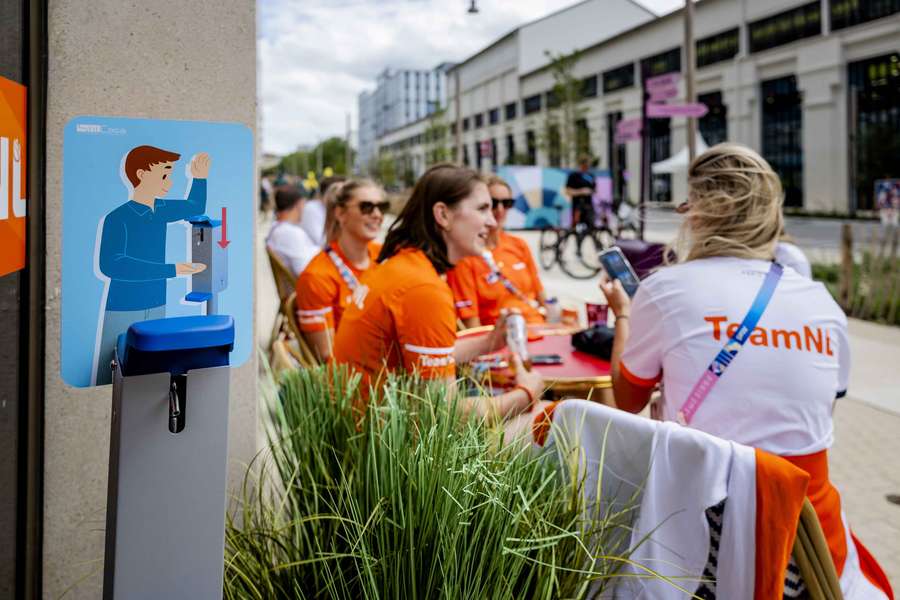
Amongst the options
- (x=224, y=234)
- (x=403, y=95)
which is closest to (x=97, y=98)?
(x=224, y=234)

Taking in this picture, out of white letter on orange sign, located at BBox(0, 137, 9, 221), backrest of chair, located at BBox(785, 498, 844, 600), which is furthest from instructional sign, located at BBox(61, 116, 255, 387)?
backrest of chair, located at BBox(785, 498, 844, 600)

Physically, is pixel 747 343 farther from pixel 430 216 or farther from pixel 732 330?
pixel 430 216

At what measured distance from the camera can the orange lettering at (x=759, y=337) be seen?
2064 millimetres

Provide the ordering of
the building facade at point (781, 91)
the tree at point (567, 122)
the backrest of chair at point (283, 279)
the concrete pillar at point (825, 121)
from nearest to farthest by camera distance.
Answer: the backrest of chair at point (283, 279) → the building facade at point (781, 91) → the concrete pillar at point (825, 121) → the tree at point (567, 122)

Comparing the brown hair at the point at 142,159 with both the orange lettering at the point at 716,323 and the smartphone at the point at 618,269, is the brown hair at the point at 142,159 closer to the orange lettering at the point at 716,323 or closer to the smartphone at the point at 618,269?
the orange lettering at the point at 716,323

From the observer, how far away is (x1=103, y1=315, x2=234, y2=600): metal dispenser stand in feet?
3.35

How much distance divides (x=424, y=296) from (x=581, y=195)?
12948 mm

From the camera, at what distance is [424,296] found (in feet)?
8.47

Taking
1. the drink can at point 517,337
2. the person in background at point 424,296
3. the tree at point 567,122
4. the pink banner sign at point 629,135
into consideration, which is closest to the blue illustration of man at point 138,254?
the person in background at point 424,296

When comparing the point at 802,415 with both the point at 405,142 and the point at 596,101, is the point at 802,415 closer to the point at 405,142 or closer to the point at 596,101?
the point at 596,101

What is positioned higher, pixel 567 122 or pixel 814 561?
pixel 567 122

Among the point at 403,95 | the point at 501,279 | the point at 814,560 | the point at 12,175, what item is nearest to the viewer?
the point at 12,175

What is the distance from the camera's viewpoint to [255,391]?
218 centimetres

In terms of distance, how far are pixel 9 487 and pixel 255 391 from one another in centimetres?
72
